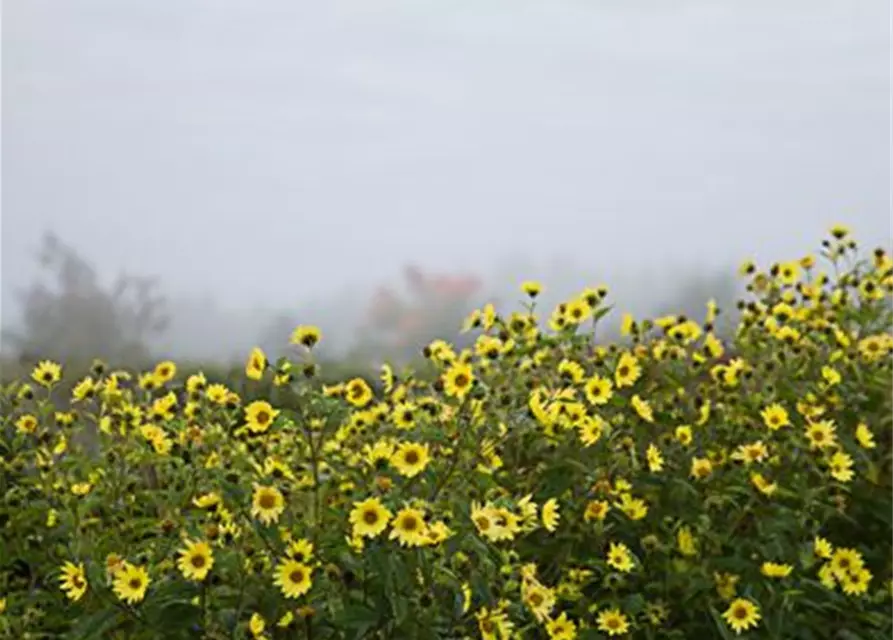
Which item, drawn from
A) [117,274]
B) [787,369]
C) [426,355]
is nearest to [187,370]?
[117,274]

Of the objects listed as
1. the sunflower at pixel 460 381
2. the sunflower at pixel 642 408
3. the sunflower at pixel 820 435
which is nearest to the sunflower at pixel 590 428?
the sunflower at pixel 642 408

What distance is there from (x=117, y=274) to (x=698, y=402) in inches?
63.2

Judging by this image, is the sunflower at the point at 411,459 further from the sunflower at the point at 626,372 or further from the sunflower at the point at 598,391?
the sunflower at the point at 626,372

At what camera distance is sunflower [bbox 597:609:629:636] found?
1847mm

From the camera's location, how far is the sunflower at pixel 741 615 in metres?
1.85

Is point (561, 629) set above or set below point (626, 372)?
below

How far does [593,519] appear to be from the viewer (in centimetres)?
190

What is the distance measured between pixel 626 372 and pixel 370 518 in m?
0.68

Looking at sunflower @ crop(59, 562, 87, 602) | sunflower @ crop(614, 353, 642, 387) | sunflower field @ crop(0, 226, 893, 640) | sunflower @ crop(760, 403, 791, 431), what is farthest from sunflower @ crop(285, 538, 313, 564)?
sunflower @ crop(760, 403, 791, 431)

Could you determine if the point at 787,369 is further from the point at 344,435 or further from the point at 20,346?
the point at 20,346

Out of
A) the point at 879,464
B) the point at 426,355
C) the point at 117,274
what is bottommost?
the point at 879,464

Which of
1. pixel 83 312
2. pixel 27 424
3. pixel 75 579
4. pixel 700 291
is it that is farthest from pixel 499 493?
pixel 700 291

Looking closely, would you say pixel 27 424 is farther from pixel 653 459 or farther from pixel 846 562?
pixel 846 562

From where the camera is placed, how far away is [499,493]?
5.47 feet
